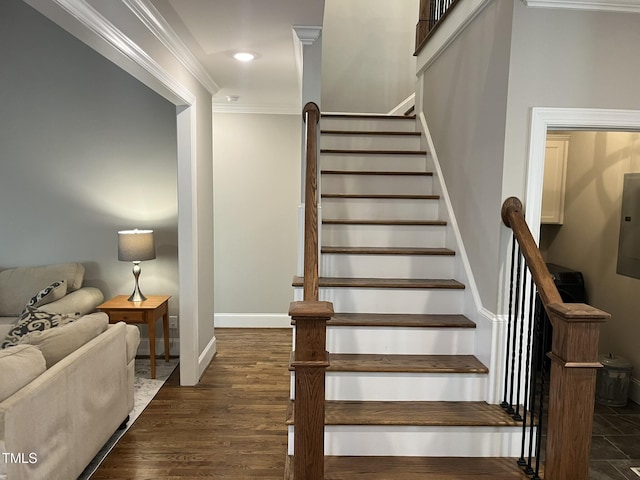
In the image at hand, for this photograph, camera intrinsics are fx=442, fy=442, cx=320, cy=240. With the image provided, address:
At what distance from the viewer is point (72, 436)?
2199 millimetres

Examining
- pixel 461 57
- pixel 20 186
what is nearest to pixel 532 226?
pixel 461 57

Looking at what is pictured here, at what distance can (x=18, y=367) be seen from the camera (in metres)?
1.89

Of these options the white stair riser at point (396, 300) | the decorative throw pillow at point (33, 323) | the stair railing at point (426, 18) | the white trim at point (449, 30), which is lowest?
the decorative throw pillow at point (33, 323)

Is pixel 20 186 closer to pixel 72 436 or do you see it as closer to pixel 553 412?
pixel 72 436

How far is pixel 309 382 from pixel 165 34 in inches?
83.1

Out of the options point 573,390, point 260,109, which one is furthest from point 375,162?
point 573,390

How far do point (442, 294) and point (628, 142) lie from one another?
6.61 feet

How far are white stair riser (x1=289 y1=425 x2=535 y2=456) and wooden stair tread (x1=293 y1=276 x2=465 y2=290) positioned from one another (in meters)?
0.84

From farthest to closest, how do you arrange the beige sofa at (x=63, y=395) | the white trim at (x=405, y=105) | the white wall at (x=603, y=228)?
the white trim at (x=405, y=105) < the white wall at (x=603, y=228) < the beige sofa at (x=63, y=395)

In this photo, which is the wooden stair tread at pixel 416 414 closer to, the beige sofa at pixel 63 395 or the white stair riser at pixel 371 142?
the beige sofa at pixel 63 395

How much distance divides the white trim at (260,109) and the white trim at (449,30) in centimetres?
145

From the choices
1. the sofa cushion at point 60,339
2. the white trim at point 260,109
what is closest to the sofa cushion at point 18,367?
the sofa cushion at point 60,339

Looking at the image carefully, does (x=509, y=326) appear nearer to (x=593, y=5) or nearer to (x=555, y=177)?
(x=593, y=5)

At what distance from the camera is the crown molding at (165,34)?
2184 millimetres
